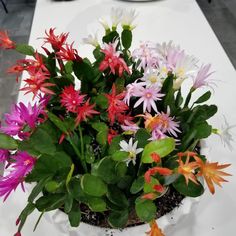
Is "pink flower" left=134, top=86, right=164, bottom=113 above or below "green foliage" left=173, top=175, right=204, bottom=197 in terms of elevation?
above

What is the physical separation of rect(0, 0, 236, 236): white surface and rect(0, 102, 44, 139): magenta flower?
0.53ft

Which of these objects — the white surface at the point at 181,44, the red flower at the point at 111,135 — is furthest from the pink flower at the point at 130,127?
the white surface at the point at 181,44

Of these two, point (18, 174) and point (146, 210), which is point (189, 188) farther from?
point (18, 174)

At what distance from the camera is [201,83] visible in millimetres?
436

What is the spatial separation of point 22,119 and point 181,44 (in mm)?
498

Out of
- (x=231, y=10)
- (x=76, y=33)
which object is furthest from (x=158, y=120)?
(x=231, y=10)

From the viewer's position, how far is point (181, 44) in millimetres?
807

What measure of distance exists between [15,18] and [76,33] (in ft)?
4.52

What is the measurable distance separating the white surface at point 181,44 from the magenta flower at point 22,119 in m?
0.16

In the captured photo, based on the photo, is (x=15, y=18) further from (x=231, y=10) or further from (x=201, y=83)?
(x=201, y=83)

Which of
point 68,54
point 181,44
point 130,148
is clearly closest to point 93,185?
point 130,148

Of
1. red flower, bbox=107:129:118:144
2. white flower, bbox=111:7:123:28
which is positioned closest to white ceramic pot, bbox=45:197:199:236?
red flower, bbox=107:129:118:144

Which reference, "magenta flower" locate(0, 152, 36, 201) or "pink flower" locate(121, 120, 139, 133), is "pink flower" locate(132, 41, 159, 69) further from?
"magenta flower" locate(0, 152, 36, 201)

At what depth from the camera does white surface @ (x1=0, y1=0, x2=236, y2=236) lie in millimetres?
508
